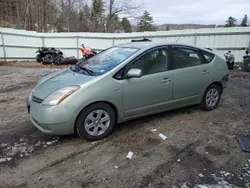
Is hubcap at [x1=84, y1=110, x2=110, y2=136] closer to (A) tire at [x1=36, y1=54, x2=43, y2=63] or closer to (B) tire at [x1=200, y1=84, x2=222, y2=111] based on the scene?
(B) tire at [x1=200, y1=84, x2=222, y2=111]

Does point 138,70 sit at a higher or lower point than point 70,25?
lower

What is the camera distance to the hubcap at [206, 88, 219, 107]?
183 inches

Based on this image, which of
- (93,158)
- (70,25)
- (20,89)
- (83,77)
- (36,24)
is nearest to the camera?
(93,158)

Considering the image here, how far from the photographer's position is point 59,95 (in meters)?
3.09

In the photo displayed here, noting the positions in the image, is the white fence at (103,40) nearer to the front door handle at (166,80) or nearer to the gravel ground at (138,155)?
the gravel ground at (138,155)

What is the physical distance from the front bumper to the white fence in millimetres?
10043

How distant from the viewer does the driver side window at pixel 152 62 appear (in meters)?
3.69

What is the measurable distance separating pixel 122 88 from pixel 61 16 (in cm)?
2781

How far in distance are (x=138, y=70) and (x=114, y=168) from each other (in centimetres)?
155

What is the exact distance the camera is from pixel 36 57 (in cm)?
1463

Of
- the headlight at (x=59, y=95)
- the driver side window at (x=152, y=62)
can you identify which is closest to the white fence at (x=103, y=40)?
the driver side window at (x=152, y=62)


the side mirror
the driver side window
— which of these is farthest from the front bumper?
the driver side window

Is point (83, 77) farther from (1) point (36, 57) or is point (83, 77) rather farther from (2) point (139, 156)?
(1) point (36, 57)

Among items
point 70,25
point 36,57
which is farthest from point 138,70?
point 70,25
